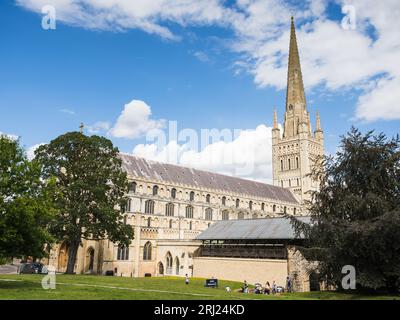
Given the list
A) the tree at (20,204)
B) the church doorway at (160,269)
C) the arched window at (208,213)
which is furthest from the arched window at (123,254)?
the tree at (20,204)

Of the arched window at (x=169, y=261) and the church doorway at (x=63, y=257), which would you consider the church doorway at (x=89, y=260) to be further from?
the arched window at (x=169, y=261)

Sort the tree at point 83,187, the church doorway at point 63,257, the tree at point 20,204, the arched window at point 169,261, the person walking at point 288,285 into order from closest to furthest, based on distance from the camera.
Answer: the tree at point 20,204 → the person walking at point 288,285 → the tree at point 83,187 → the church doorway at point 63,257 → the arched window at point 169,261

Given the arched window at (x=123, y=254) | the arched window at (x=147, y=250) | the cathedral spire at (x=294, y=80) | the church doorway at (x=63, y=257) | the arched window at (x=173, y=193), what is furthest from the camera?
the cathedral spire at (x=294, y=80)

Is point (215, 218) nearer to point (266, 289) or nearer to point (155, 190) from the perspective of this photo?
point (155, 190)

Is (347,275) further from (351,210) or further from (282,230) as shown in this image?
(282,230)

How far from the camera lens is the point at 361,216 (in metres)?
30.1

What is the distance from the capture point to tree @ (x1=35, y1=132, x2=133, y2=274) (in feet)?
145

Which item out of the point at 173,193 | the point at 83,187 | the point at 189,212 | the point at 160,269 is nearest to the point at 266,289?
the point at 83,187

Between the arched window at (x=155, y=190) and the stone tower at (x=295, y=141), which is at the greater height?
the stone tower at (x=295, y=141)

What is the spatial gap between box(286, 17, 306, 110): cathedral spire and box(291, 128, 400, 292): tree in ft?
265

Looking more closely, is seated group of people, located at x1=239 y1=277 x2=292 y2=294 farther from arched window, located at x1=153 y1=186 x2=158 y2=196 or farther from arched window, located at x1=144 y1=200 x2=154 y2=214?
arched window, located at x1=153 y1=186 x2=158 y2=196

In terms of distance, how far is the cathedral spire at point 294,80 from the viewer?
111500 millimetres

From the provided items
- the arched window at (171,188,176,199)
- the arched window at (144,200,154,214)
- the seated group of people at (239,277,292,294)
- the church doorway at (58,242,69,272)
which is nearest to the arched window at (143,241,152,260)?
the arched window at (144,200,154,214)
